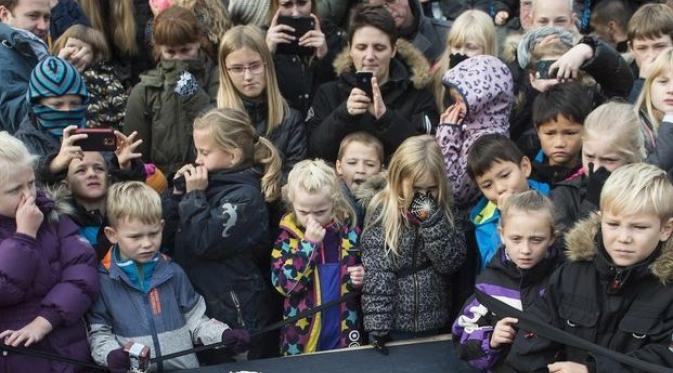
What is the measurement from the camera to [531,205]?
4.73 m

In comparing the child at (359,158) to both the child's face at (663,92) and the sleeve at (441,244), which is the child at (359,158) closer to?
the sleeve at (441,244)

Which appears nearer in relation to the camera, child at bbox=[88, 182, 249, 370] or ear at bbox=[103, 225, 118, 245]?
child at bbox=[88, 182, 249, 370]

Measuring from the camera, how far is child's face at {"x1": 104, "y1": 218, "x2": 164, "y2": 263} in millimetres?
5023

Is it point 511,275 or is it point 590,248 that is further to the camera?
point 511,275

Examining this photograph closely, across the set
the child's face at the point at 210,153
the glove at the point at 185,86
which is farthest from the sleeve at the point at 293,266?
the glove at the point at 185,86

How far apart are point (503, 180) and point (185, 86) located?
1.90 meters

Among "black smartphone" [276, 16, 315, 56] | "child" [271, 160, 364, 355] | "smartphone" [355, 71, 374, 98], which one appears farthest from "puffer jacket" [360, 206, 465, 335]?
"black smartphone" [276, 16, 315, 56]

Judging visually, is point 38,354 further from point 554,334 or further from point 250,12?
point 250,12

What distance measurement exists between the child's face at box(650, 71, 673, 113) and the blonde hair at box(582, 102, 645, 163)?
48cm

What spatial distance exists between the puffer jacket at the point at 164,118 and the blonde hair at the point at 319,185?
0.83 meters

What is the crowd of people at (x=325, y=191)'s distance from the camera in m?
4.61

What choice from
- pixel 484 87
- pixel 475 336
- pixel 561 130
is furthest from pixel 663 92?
pixel 475 336

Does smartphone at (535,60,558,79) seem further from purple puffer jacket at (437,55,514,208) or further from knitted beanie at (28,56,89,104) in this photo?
knitted beanie at (28,56,89,104)

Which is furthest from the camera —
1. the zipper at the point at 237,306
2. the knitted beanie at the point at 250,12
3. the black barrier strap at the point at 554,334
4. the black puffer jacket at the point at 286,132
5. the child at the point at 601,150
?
the knitted beanie at the point at 250,12
